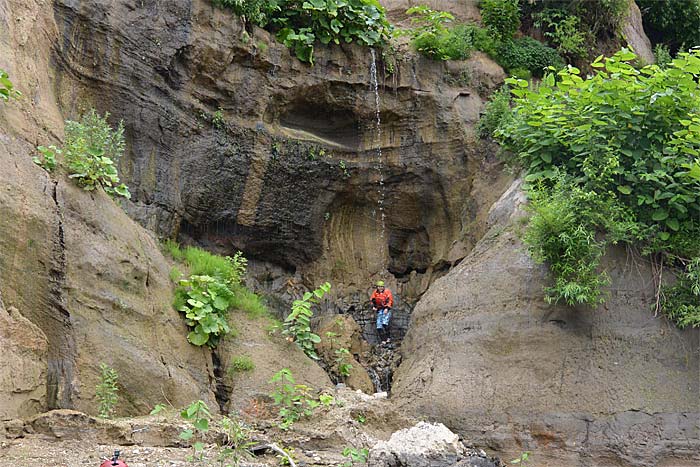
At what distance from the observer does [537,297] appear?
10250 millimetres

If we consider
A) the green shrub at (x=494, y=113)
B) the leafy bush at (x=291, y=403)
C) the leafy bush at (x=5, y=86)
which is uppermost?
the green shrub at (x=494, y=113)

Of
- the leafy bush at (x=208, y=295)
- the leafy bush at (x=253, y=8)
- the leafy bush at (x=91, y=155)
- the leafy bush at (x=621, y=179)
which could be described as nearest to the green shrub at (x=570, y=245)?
the leafy bush at (x=621, y=179)

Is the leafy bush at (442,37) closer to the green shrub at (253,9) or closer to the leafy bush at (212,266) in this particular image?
the green shrub at (253,9)

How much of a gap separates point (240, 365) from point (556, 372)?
4.03 meters

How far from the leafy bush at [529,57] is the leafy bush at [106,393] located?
10681 mm

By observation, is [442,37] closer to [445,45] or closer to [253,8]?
[445,45]

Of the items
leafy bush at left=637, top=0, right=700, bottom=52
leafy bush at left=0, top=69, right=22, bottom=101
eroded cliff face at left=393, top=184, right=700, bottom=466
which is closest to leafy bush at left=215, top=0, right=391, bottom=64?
leafy bush at left=0, top=69, right=22, bottom=101

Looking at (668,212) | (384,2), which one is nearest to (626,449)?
(668,212)

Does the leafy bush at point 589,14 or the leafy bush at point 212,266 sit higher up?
the leafy bush at point 589,14

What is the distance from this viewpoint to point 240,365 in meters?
10.2

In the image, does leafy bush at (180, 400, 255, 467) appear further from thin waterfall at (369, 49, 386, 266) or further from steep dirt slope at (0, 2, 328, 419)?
thin waterfall at (369, 49, 386, 266)

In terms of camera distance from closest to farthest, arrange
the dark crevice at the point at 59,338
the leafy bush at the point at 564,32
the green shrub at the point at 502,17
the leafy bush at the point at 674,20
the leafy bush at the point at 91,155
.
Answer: the dark crevice at the point at 59,338 → the leafy bush at the point at 91,155 → the leafy bush at the point at 564,32 → the green shrub at the point at 502,17 → the leafy bush at the point at 674,20

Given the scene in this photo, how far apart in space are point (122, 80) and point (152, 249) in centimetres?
306

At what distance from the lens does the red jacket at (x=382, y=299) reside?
45.8 feet
